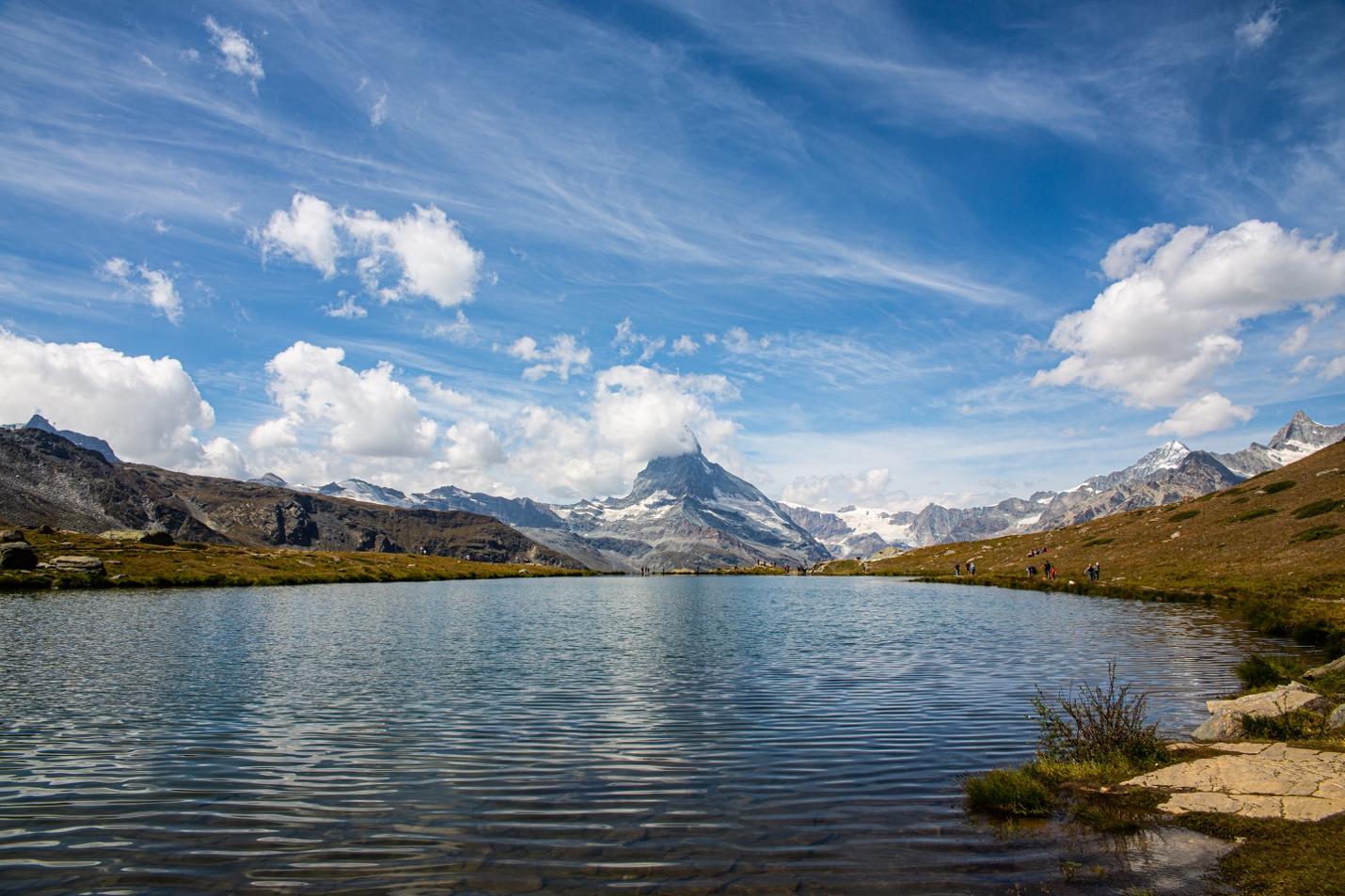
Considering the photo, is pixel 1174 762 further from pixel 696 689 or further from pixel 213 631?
pixel 213 631

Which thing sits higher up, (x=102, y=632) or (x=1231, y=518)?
(x=1231, y=518)

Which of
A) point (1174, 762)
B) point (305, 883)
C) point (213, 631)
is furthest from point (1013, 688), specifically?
point (213, 631)

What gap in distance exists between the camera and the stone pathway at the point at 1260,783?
49.9ft

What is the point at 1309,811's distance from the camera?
48.5ft

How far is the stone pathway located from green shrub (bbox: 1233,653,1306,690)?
39.4 feet

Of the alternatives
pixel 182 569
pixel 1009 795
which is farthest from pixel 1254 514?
pixel 182 569

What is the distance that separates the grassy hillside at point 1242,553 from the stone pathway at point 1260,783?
83.6ft

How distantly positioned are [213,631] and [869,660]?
46.2 metres

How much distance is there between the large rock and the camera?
2188 centimetres

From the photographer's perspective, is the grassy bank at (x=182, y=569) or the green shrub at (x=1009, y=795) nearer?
the green shrub at (x=1009, y=795)

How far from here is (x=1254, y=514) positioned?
101125 mm

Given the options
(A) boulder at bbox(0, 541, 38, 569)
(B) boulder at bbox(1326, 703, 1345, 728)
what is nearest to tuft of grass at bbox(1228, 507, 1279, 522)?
(B) boulder at bbox(1326, 703, 1345, 728)

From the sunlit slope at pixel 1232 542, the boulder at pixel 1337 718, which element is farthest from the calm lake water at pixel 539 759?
the sunlit slope at pixel 1232 542

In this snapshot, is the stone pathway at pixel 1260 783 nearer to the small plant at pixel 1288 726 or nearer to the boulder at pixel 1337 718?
the small plant at pixel 1288 726
